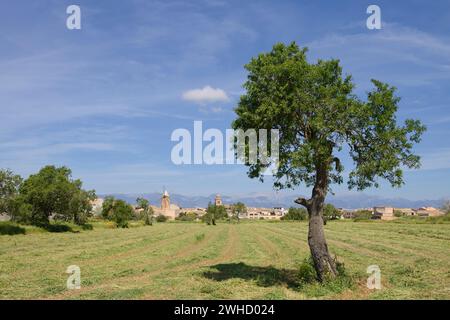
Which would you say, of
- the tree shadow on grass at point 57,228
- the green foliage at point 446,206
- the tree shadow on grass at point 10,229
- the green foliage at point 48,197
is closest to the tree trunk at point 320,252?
the tree shadow on grass at point 10,229

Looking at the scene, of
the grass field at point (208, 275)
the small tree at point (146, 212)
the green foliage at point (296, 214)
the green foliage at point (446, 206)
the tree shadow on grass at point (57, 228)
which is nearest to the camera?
the grass field at point (208, 275)

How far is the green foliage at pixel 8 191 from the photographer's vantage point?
67.9m

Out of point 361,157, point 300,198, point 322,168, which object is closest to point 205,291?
point 300,198

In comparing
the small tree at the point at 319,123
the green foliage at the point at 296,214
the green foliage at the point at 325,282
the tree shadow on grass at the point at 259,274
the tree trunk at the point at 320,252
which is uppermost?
the small tree at the point at 319,123

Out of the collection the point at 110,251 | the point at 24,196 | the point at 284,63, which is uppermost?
the point at 284,63

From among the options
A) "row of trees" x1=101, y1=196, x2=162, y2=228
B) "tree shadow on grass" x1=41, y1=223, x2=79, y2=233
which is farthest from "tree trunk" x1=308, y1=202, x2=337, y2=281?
"row of trees" x1=101, y1=196, x2=162, y2=228

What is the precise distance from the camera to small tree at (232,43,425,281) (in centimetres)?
1998

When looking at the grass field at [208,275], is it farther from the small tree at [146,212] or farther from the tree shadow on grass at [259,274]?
the small tree at [146,212]

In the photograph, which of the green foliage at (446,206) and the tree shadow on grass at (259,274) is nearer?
the tree shadow on grass at (259,274)

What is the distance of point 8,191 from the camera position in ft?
227

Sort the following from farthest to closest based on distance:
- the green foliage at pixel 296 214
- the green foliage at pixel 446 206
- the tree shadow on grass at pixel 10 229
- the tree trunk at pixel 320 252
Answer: the green foliage at pixel 296 214 < the green foliage at pixel 446 206 < the tree shadow on grass at pixel 10 229 < the tree trunk at pixel 320 252

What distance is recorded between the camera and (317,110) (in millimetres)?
20375
